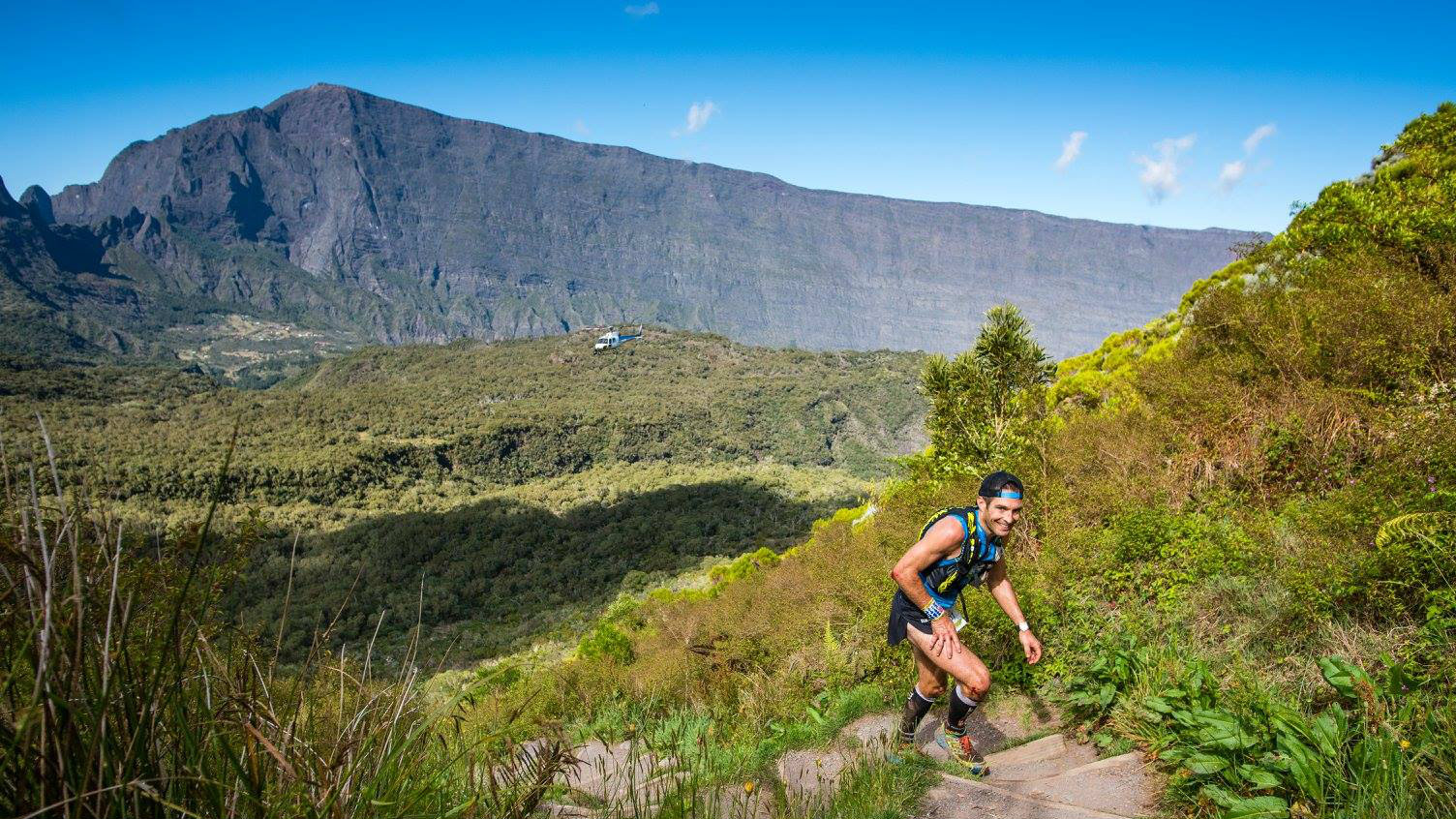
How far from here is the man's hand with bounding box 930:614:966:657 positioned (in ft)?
12.4

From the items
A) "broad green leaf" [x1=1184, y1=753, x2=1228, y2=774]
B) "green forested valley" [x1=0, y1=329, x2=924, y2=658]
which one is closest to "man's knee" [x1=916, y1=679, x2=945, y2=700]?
"broad green leaf" [x1=1184, y1=753, x2=1228, y2=774]

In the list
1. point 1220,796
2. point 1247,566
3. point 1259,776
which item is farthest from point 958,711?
point 1247,566

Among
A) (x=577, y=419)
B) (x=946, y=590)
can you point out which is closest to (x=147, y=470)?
(x=577, y=419)

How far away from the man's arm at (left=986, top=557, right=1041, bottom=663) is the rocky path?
585 mm

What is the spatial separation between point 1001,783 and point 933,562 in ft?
3.86

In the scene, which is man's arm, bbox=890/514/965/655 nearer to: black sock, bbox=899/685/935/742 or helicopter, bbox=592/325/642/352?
black sock, bbox=899/685/935/742

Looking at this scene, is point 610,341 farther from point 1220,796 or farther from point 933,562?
point 1220,796

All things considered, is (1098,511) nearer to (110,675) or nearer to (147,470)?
(110,675)

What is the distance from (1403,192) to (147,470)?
259ft

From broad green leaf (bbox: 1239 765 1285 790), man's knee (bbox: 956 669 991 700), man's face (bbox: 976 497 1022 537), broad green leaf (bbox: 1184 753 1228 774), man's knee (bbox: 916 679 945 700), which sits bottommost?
man's knee (bbox: 916 679 945 700)

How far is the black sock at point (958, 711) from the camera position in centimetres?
383

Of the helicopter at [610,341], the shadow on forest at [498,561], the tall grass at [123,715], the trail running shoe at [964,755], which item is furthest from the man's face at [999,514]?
the helicopter at [610,341]

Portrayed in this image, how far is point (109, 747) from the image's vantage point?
1.18 m

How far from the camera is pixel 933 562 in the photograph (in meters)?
3.78
